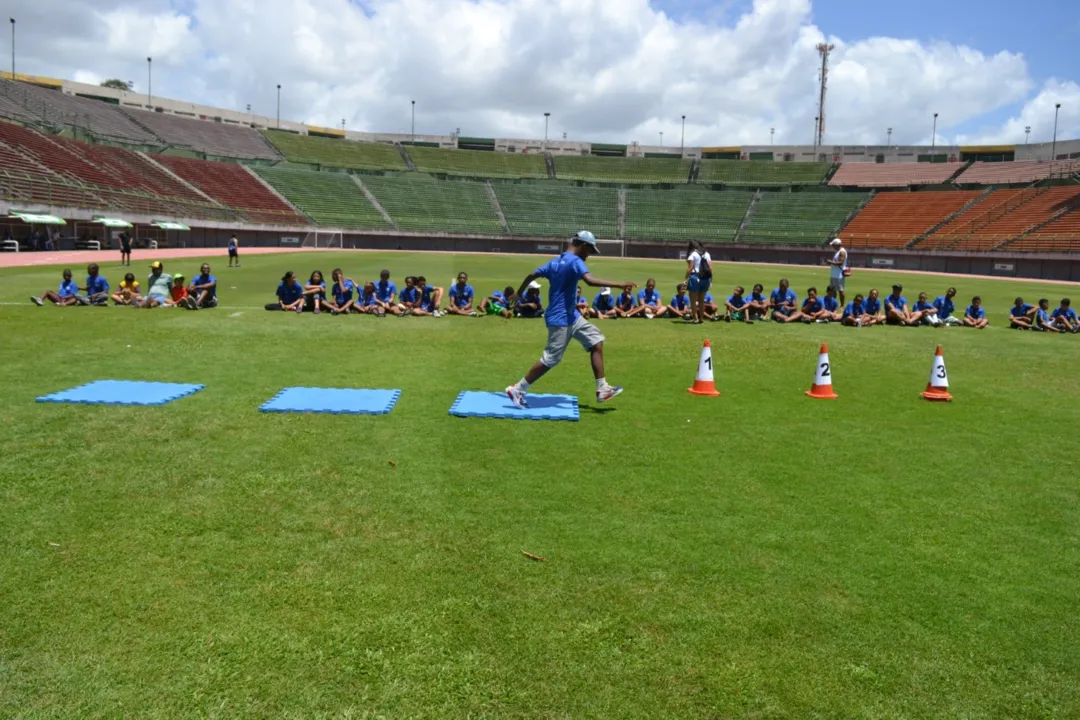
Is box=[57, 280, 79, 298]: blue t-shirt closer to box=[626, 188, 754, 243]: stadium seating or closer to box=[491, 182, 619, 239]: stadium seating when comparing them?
box=[491, 182, 619, 239]: stadium seating

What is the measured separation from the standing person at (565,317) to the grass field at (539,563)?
679 mm

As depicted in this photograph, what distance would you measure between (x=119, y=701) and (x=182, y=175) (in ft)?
240

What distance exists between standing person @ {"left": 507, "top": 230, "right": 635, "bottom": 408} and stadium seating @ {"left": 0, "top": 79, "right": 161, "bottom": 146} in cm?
6784

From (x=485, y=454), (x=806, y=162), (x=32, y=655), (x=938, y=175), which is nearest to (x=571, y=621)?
(x=32, y=655)

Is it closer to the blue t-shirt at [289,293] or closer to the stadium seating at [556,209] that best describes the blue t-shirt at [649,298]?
the blue t-shirt at [289,293]

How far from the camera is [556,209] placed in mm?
84438

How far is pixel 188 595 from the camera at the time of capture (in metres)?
4.28

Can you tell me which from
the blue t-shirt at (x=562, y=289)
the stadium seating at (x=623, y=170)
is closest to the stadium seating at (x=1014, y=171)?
the stadium seating at (x=623, y=170)

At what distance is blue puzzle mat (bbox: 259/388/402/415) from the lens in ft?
28.3

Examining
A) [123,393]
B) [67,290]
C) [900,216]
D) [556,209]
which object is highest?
[556,209]

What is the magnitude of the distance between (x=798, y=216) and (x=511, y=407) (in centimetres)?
7412

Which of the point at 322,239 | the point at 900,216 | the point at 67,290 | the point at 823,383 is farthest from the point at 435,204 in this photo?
the point at 823,383

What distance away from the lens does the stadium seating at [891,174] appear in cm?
7828

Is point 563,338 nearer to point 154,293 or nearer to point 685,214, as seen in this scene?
point 154,293
